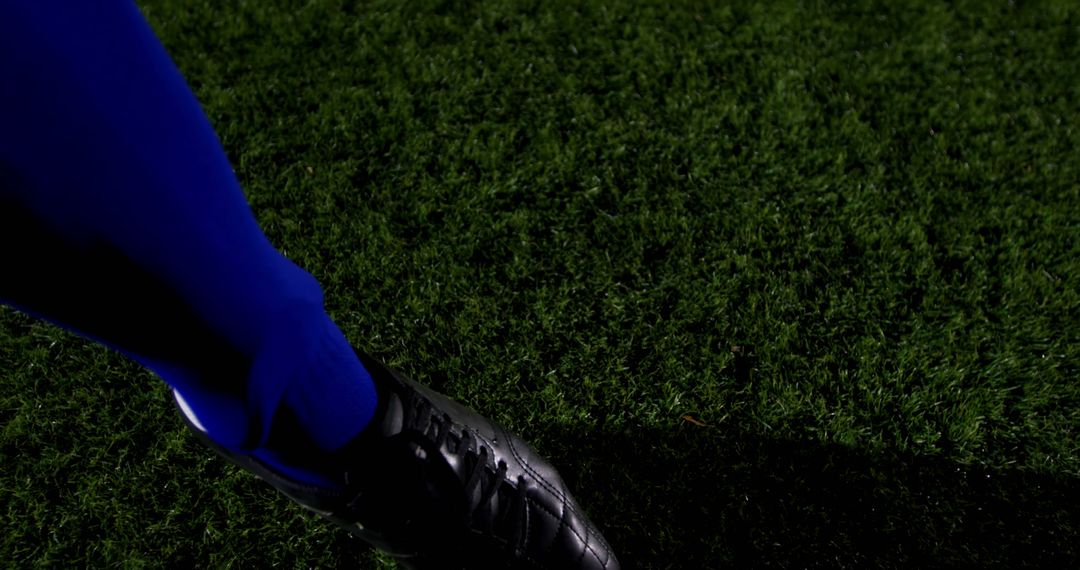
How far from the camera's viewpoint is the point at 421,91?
225cm

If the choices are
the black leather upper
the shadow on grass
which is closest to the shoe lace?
the black leather upper

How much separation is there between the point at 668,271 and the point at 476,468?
31.4 inches

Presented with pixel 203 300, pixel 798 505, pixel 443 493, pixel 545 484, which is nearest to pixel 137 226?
pixel 203 300

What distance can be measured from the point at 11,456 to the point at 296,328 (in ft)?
3.25

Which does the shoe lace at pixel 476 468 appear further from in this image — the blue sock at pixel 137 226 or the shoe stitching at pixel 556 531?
the blue sock at pixel 137 226

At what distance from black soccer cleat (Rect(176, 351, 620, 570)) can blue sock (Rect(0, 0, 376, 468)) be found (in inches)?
7.6

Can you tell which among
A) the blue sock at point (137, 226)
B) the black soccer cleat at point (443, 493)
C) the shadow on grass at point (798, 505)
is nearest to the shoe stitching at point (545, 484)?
the black soccer cleat at point (443, 493)

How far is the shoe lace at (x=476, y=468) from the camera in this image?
4.12 ft

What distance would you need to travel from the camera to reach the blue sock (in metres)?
0.67

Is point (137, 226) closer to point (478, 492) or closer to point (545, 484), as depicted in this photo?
point (478, 492)

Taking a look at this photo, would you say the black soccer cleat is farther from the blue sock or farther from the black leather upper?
the blue sock

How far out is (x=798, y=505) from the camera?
5.05ft

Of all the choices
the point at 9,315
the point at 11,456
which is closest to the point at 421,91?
the point at 9,315

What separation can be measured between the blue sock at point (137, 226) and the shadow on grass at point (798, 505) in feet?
2.47
